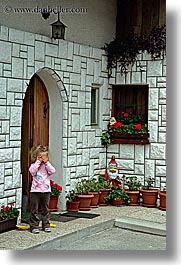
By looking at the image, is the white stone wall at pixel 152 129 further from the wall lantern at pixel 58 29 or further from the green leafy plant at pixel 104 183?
the wall lantern at pixel 58 29

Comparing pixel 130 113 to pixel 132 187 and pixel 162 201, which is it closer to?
pixel 132 187

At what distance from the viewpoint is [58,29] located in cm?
687

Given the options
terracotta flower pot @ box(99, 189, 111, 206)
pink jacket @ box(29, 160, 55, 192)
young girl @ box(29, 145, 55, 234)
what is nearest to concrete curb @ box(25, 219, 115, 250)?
young girl @ box(29, 145, 55, 234)

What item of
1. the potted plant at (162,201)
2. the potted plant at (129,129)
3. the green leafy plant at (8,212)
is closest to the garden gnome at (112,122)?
the potted plant at (129,129)

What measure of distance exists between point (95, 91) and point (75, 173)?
138 centimetres

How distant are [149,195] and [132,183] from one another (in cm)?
36

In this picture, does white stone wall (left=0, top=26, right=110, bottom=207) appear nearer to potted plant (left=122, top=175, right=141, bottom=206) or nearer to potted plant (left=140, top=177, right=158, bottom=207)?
potted plant (left=122, top=175, right=141, bottom=206)

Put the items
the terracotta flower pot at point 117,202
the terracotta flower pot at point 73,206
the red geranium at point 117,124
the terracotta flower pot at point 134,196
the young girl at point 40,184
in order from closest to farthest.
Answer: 1. the young girl at point 40,184
2. the terracotta flower pot at point 73,206
3. the terracotta flower pot at point 117,202
4. the terracotta flower pot at point 134,196
5. the red geranium at point 117,124

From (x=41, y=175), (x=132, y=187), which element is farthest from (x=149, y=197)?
(x=41, y=175)

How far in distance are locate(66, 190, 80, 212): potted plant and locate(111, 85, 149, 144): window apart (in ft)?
4.17

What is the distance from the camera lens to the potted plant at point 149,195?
783cm

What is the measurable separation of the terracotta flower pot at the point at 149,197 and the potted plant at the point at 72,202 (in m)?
1.11

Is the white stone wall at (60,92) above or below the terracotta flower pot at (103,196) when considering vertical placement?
above

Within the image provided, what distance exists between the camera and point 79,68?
296 inches
